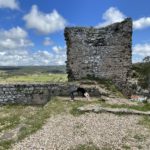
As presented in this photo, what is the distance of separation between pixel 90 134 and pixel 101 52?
13.0 meters

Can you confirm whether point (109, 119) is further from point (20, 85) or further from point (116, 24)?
point (116, 24)

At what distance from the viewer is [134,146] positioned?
11281 mm

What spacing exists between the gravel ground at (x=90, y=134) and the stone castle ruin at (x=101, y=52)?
920 centimetres

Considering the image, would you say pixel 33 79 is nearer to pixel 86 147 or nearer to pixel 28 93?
pixel 28 93

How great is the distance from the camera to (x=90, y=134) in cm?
1257

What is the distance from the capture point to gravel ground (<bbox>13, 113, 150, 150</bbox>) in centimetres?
1127

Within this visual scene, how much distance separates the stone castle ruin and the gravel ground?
9.20m

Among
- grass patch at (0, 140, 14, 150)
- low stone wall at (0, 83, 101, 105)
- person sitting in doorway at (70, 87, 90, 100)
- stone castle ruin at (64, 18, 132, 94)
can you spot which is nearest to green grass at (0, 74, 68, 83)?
low stone wall at (0, 83, 101, 105)

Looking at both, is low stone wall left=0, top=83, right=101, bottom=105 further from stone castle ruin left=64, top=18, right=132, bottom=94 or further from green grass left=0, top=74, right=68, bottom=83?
stone castle ruin left=64, top=18, right=132, bottom=94

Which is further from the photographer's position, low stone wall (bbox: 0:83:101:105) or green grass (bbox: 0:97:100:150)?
low stone wall (bbox: 0:83:101:105)

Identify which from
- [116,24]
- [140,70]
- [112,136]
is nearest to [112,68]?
[116,24]

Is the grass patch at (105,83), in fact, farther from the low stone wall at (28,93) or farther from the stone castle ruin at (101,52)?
the low stone wall at (28,93)

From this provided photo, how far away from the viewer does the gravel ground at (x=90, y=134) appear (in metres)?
11.3

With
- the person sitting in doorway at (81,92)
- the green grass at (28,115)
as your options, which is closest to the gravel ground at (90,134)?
the green grass at (28,115)
